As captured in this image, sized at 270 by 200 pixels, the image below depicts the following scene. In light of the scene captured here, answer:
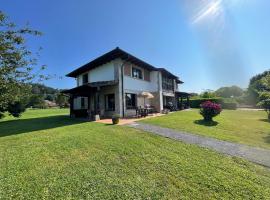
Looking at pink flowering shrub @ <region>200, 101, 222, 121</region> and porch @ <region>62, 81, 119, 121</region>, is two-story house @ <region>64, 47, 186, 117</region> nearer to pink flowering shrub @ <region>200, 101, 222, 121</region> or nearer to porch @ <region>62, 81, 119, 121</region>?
porch @ <region>62, 81, 119, 121</region>

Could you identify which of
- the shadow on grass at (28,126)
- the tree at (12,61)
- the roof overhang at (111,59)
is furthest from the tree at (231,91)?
the tree at (12,61)

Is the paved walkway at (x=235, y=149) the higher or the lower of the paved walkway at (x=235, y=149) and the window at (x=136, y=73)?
the lower

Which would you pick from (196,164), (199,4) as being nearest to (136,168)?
(196,164)

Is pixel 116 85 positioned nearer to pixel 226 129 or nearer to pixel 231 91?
pixel 226 129

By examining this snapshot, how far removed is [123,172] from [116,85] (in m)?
13.3

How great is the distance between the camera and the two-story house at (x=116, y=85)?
59.0ft

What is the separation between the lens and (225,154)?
7.31m

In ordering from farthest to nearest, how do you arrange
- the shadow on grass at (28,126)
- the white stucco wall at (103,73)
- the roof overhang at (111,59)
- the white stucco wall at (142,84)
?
1. the white stucco wall at (142,84)
2. the white stucco wall at (103,73)
3. the roof overhang at (111,59)
4. the shadow on grass at (28,126)

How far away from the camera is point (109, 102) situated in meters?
19.5

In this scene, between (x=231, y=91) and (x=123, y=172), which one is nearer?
(x=123, y=172)

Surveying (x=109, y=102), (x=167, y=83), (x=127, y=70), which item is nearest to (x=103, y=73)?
(x=127, y=70)

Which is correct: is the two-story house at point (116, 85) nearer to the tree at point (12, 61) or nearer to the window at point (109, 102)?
the window at point (109, 102)

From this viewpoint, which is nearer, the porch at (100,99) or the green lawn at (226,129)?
the green lawn at (226,129)

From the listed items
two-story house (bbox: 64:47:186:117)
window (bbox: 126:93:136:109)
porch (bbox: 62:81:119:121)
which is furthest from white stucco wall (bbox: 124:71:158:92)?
porch (bbox: 62:81:119:121)
